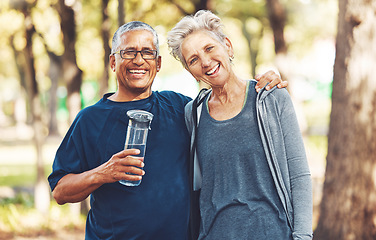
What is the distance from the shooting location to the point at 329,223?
595 cm

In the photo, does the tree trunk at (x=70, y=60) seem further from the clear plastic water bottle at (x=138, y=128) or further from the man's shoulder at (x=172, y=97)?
the clear plastic water bottle at (x=138, y=128)

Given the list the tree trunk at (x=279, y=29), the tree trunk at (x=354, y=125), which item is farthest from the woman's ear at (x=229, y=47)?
the tree trunk at (x=279, y=29)

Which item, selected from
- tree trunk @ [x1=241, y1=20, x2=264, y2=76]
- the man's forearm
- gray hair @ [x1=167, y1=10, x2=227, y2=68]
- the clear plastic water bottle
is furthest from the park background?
the man's forearm

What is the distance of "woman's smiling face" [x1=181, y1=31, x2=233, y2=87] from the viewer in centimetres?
282

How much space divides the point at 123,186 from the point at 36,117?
→ 6968 millimetres

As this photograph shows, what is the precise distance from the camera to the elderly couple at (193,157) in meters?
2.57

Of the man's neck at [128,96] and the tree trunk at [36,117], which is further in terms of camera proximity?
the tree trunk at [36,117]

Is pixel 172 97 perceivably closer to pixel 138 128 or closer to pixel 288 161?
pixel 138 128

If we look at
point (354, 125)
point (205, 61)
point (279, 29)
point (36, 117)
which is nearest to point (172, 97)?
point (205, 61)

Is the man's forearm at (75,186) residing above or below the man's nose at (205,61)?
below

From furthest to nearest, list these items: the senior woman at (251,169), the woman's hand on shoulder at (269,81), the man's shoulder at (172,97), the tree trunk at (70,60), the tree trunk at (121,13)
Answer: the tree trunk at (70,60) → the tree trunk at (121,13) → the man's shoulder at (172,97) → the woman's hand on shoulder at (269,81) → the senior woman at (251,169)

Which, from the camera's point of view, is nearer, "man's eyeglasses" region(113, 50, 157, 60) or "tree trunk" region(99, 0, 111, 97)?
"man's eyeglasses" region(113, 50, 157, 60)

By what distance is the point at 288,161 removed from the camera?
103 inches

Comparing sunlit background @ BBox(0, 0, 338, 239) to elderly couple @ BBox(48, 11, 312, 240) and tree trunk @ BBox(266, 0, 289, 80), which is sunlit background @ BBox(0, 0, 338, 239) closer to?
tree trunk @ BBox(266, 0, 289, 80)
